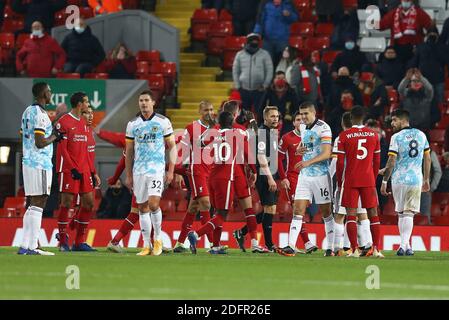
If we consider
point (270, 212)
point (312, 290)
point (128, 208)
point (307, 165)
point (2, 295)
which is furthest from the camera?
point (128, 208)

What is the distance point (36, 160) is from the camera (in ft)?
55.5

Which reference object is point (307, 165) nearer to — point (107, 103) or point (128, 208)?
point (128, 208)

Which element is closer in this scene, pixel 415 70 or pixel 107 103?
pixel 415 70

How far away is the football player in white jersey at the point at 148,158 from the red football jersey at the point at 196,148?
2.81 feet

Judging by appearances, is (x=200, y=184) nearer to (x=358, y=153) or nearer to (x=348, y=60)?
(x=358, y=153)

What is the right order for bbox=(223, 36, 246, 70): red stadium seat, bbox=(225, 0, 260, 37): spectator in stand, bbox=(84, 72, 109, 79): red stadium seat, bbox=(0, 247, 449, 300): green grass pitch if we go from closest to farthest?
bbox=(0, 247, 449, 300): green grass pitch, bbox=(84, 72, 109, 79): red stadium seat, bbox=(223, 36, 246, 70): red stadium seat, bbox=(225, 0, 260, 37): spectator in stand

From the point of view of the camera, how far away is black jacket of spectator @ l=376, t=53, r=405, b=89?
24.9 meters

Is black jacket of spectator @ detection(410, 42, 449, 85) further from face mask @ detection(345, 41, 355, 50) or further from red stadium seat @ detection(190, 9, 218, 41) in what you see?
red stadium seat @ detection(190, 9, 218, 41)

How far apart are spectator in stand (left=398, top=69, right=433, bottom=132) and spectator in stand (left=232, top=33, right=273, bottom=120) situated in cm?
256

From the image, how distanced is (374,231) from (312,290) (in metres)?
5.13

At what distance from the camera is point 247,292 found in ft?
40.4

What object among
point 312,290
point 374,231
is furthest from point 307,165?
point 312,290

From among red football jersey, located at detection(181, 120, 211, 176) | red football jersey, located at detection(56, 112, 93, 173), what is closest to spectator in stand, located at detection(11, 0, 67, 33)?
red football jersey, located at detection(56, 112, 93, 173)

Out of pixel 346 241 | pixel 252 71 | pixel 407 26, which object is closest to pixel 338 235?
pixel 346 241
